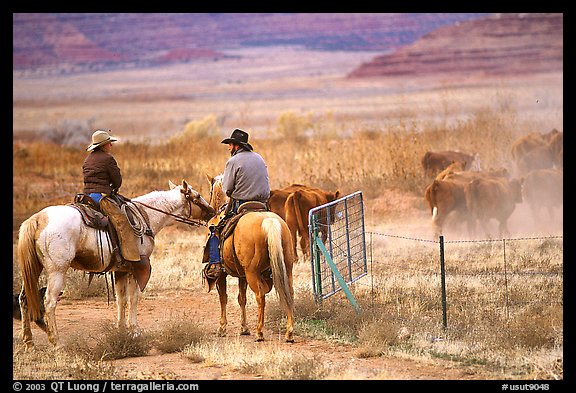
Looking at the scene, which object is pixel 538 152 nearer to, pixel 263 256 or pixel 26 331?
pixel 263 256

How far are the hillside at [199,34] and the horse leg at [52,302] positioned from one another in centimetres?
6711

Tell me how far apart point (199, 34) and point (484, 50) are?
24.5 metres

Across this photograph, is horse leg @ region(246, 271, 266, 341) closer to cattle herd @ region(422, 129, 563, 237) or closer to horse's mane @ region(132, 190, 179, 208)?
horse's mane @ region(132, 190, 179, 208)

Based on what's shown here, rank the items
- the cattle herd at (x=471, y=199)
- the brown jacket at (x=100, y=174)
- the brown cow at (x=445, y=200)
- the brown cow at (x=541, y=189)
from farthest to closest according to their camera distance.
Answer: the brown cow at (x=541, y=189) → the brown cow at (x=445, y=200) → the cattle herd at (x=471, y=199) → the brown jacket at (x=100, y=174)

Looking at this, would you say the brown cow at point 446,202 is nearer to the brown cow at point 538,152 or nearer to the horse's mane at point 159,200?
the brown cow at point 538,152

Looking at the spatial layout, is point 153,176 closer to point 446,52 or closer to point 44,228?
point 44,228

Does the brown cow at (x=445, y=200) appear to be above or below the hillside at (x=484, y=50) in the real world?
below

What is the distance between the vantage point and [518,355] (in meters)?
10.8

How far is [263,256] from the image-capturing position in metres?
11.9

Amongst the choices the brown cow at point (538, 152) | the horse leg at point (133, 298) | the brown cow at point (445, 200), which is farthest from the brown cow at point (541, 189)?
the horse leg at point (133, 298)

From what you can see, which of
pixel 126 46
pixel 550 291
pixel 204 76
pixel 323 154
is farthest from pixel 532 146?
pixel 126 46

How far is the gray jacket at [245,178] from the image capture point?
1249 centimetres

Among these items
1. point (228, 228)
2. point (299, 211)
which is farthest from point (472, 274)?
point (228, 228)

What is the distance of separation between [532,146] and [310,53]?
54.2 meters
